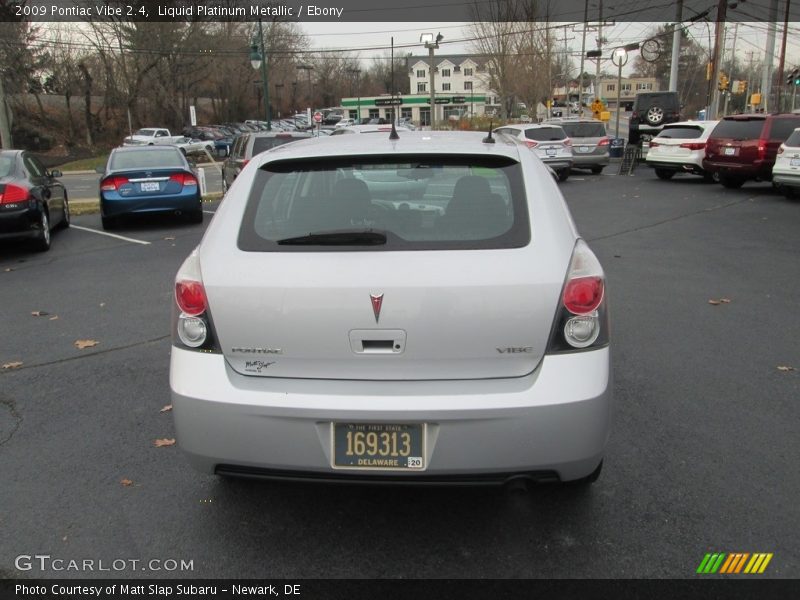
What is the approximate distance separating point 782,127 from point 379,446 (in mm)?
16996

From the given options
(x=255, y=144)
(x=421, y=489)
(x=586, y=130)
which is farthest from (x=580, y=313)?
(x=586, y=130)

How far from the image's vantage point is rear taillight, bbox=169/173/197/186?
12352 millimetres

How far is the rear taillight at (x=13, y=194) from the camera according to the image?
9.34 meters

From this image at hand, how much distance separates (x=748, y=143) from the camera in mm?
16375

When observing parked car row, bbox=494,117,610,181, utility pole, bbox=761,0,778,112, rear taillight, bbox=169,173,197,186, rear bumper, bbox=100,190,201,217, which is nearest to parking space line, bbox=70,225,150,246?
rear bumper, bbox=100,190,201,217

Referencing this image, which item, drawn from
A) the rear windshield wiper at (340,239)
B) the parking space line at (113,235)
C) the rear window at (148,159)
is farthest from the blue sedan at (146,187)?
the rear windshield wiper at (340,239)

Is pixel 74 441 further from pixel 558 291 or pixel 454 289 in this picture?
pixel 558 291

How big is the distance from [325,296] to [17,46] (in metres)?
50.1

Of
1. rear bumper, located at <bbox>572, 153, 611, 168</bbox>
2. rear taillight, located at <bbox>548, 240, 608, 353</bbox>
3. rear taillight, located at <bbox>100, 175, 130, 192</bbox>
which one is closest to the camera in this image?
rear taillight, located at <bbox>548, 240, 608, 353</bbox>

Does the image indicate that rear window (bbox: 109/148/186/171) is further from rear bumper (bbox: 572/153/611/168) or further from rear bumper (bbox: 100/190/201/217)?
rear bumper (bbox: 572/153/611/168)

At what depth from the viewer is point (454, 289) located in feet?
8.88

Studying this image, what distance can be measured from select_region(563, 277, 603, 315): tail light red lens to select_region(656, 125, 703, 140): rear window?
707 inches

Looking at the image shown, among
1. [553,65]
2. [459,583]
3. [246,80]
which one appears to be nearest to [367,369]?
[459,583]

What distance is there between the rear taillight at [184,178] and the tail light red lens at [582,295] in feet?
35.4
